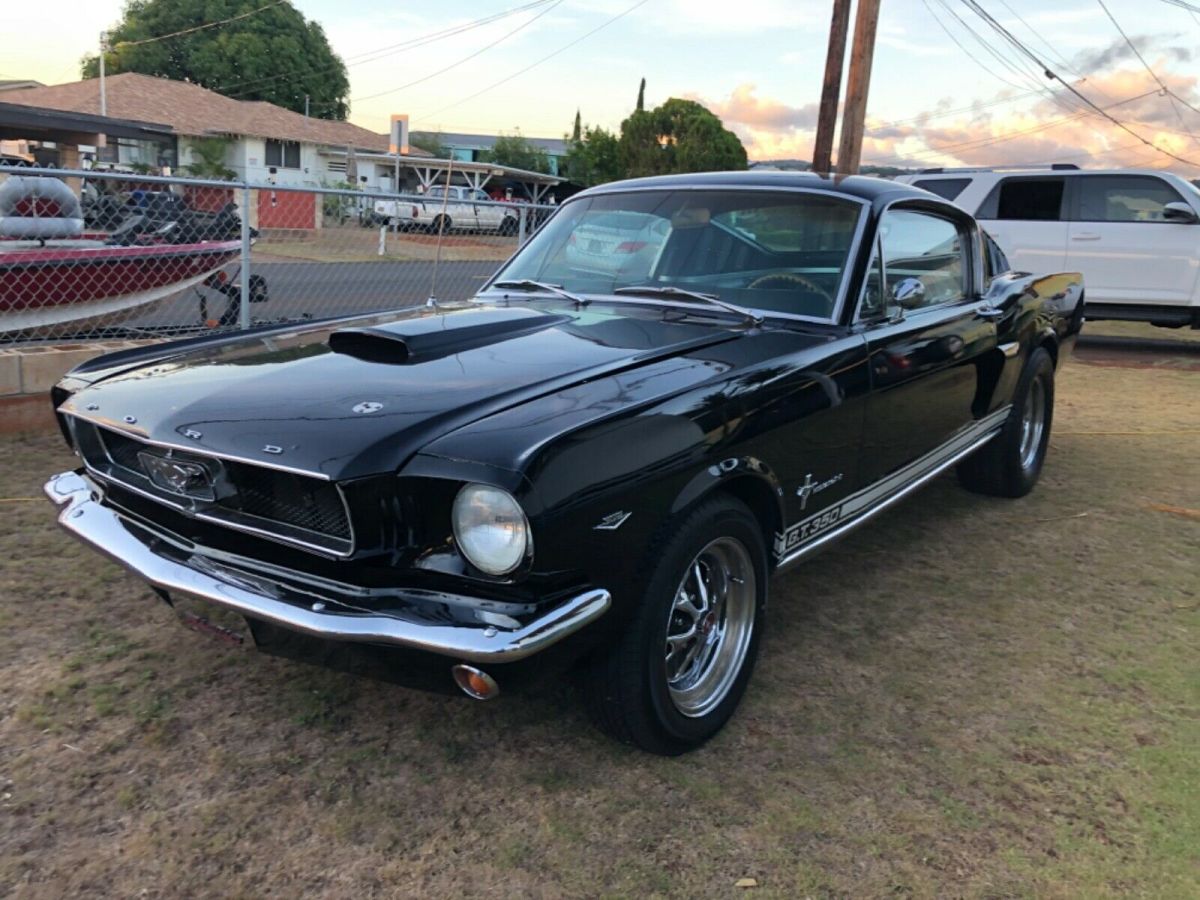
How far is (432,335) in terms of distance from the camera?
3.01 metres

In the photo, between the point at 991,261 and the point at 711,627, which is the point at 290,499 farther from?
the point at 991,261

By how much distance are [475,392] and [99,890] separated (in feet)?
4.61

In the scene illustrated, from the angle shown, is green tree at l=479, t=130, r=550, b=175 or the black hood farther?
green tree at l=479, t=130, r=550, b=175

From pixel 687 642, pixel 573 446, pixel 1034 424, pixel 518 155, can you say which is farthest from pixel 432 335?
pixel 518 155

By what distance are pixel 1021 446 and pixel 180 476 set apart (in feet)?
14.0

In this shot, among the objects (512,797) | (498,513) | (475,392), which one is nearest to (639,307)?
(475,392)

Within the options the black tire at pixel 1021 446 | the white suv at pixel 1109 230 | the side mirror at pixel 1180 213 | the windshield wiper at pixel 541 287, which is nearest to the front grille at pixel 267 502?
the windshield wiper at pixel 541 287

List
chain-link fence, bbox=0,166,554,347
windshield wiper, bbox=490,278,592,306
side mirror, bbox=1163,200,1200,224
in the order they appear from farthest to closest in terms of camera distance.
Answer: side mirror, bbox=1163,200,1200,224
chain-link fence, bbox=0,166,554,347
windshield wiper, bbox=490,278,592,306

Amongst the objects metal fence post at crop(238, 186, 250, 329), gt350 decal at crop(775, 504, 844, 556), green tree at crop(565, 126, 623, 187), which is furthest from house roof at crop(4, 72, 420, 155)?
gt350 decal at crop(775, 504, 844, 556)

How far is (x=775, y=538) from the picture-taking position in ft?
Result: 9.74

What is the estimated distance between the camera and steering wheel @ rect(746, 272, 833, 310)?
349 centimetres

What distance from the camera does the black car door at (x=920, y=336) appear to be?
349 centimetres

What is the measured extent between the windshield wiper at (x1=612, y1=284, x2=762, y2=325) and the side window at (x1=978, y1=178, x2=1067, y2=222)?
8870 mm

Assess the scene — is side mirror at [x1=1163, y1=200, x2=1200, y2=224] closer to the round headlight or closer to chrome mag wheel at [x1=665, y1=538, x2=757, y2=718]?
chrome mag wheel at [x1=665, y1=538, x2=757, y2=718]
